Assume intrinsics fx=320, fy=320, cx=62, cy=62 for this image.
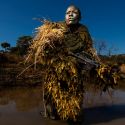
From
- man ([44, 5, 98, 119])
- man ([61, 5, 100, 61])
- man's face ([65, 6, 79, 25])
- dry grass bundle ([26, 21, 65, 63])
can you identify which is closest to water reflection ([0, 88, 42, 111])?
man ([44, 5, 98, 119])

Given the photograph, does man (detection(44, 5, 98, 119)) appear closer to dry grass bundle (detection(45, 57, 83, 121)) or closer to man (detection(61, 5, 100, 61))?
man (detection(61, 5, 100, 61))

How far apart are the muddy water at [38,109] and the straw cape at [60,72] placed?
1.25ft

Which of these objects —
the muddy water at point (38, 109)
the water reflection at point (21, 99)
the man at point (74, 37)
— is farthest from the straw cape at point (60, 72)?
the water reflection at point (21, 99)

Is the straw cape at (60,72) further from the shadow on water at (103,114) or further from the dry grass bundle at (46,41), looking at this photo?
the shadow on water at (103,114)

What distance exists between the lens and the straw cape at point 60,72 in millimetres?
5453

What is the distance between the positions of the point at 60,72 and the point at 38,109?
5.90 ft

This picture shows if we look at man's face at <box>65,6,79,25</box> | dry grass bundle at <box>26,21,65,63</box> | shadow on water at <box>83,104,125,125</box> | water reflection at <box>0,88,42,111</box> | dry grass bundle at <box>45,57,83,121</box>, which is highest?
man's face at <box>65,6,79,25</box>

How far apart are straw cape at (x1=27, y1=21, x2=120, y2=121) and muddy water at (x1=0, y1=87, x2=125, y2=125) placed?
38 centimetres

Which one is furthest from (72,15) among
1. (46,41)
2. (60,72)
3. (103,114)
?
(103,114)

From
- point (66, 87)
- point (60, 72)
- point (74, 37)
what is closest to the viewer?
point (60, 72)

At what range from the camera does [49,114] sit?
595cm

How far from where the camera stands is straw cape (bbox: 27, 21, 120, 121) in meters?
5.45

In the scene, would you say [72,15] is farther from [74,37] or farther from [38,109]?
[38,109]

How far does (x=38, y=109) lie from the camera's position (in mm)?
6953
